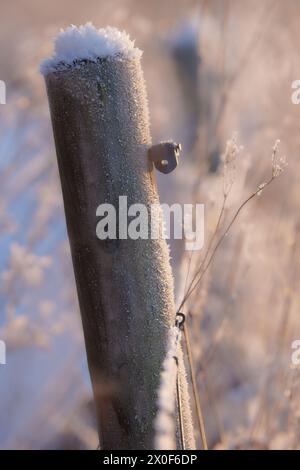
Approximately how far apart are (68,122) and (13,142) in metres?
0.93

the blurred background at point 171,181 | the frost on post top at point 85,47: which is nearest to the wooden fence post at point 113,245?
the frost on post top at point 85,47

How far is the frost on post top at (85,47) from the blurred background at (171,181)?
2.60 feet

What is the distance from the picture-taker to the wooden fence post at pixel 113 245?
1.42 feet

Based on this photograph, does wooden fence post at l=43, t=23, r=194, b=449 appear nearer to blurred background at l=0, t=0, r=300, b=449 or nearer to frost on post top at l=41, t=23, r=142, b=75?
frost on post top at l=41, t=23, r=142, b=75

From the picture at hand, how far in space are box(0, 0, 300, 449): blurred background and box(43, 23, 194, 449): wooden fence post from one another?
786mm

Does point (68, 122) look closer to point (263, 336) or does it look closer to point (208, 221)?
point (208, 221)

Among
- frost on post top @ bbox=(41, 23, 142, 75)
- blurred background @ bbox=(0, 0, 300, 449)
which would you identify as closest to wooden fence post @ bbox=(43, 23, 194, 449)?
frost on post top @ bbox=(41, 23, 142, 75)

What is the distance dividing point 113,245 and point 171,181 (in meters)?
0.97

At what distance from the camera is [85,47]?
43 centimetres

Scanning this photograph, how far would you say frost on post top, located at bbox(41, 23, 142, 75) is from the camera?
0.43 m

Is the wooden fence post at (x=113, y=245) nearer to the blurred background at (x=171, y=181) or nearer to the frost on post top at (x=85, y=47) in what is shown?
the frost on post top at (x=85, y=47)

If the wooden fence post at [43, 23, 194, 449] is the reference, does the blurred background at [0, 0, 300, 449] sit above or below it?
above

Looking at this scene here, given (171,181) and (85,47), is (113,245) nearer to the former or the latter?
(85,47)

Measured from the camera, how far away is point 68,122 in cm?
44
